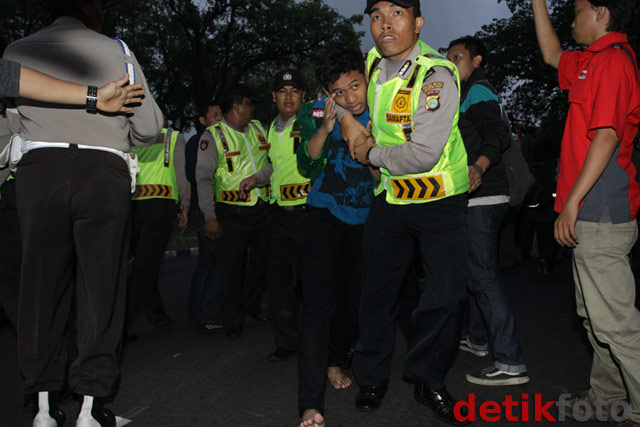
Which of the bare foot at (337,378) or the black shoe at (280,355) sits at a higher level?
the bare foot at (337,378)

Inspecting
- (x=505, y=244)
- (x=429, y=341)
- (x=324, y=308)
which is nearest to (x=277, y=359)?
(x=324, y=308)

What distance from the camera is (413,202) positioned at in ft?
10.2

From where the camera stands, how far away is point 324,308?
3.33 m

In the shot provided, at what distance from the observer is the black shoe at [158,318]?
5733 millimetres

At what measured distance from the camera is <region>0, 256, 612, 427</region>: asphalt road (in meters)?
3.31

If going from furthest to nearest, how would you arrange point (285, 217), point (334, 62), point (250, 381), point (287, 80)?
point (287, 80)
point (285, 217)
point (250, 381)
point (334, 62)

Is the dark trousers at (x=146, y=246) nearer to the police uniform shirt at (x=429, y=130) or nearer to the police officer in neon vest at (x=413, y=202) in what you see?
the police officer in neon vest at (x=413, y=202)

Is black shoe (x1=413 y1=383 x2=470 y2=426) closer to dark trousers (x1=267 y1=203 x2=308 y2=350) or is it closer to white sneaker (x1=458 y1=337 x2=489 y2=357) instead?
white sneaker (x1=458 y1=337 x2=489 y2=357)

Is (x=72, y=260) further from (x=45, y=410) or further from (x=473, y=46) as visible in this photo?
(x=473, y=46)

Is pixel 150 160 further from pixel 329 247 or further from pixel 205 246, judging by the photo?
pixel 329 247

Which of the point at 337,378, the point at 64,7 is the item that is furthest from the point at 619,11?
the point at 64,7

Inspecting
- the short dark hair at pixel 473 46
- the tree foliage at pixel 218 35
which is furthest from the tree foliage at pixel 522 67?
the short dark hair at pixel 473 46

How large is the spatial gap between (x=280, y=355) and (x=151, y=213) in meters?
1.87

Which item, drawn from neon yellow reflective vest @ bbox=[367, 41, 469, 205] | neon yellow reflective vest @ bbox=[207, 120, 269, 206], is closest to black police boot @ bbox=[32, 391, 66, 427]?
neon yellow reflective vest @ bbox=[367, 41, 469, 205]
